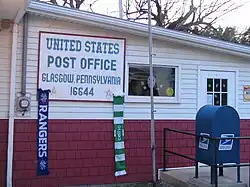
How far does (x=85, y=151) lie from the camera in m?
8.22

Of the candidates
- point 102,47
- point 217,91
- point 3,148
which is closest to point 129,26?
point 102,47

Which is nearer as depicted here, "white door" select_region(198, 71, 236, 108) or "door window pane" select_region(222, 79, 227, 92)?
"white door" select_region(198, 71, 236, 108)

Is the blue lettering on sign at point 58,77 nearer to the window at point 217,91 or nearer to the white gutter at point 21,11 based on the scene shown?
the white gutter at point 21,11

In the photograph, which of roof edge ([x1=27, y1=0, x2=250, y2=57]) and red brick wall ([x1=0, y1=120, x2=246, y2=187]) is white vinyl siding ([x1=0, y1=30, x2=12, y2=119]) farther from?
roof edge ([x1=27, y1=0, x2=250, y2=57])

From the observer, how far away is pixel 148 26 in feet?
26.2

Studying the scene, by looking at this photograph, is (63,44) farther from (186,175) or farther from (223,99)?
(223,99)

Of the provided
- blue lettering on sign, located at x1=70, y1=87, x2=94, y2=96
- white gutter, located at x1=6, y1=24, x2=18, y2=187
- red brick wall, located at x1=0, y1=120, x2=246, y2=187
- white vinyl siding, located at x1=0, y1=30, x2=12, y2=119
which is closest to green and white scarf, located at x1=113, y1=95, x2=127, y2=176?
red brick wall, located at x1=0, y1=120, x2=246, y2=187

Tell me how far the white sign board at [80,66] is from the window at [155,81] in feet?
0.91

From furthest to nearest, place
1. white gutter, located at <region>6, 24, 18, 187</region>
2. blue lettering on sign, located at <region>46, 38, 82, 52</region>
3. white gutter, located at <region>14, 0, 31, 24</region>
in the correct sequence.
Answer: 1. blue lettering on sign, located at <region>46, 38, 82, 52</region>
2. white gutter, located at <region>6, 24, 18, 187</region>
3. white gutter, located at <region>14, 0, 31, 24</region>

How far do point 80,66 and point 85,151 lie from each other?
5.25ft

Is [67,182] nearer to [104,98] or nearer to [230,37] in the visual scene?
[104,98]

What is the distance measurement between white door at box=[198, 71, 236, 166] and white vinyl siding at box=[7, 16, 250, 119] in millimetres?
150

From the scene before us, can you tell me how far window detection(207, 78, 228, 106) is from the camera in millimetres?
9234

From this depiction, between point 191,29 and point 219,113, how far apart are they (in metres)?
16.0
